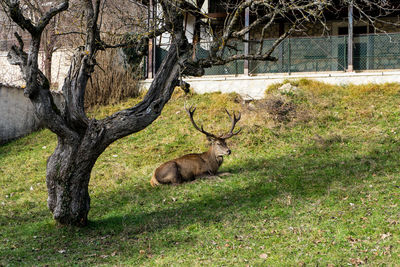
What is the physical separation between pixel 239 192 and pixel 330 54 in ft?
36.3

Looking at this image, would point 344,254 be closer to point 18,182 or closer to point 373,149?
point 373,149

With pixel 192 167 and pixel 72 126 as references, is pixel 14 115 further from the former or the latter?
pixel 72 126

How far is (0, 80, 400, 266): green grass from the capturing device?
6812 millimetres

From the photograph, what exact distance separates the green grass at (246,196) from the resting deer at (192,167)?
30 cm

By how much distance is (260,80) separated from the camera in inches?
735

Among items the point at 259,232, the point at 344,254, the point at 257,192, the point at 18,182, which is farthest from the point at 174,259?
the point at 18,182

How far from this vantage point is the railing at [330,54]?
59.9 feet

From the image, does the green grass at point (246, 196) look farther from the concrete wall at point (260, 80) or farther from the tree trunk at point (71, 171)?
the concrete wall at point (260, 80)

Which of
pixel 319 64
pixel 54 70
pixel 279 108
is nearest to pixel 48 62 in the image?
pixel 54 70

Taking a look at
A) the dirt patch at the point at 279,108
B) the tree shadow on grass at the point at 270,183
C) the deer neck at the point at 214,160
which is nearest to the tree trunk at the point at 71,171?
the tree shadow on grass at the point at 270,183

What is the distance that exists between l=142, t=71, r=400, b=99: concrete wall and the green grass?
32.1 inches

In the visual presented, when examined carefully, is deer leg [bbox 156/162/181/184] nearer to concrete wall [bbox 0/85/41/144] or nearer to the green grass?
the green grass

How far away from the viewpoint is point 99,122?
8320mm

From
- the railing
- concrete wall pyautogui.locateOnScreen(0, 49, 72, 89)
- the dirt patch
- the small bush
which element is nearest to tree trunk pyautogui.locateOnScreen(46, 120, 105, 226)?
the dirt patch
